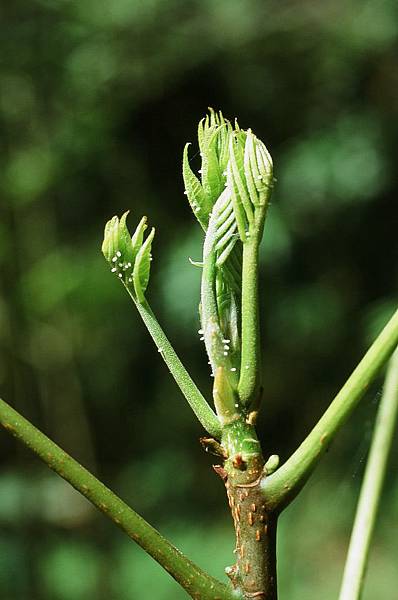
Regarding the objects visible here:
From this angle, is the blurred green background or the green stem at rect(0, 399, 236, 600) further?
the blurred green background

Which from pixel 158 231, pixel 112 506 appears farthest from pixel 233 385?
pixel 158 231

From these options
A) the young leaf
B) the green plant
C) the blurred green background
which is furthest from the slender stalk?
the blurred green background

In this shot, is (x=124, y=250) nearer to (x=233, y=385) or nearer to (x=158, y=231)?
(x=233, y=385)

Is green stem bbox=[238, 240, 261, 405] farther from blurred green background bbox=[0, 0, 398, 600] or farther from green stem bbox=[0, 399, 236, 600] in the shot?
blurred green background bbox=[0, 0, 398, 600]

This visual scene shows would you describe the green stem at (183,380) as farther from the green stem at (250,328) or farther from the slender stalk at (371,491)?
the slender stalk at (371,491)

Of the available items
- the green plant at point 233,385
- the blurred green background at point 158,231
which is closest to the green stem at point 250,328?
the green plant at point 233,385
